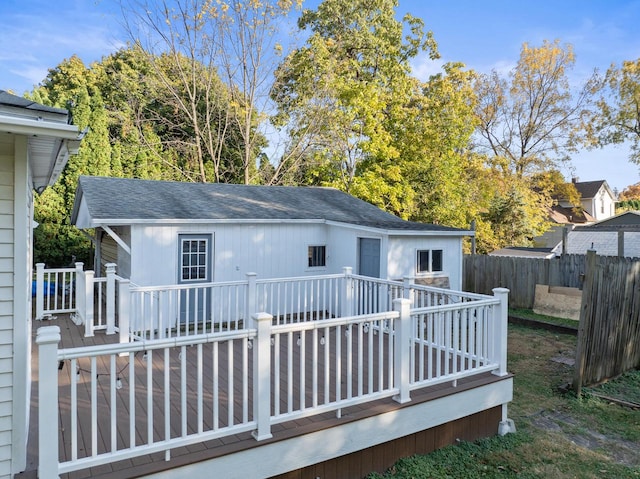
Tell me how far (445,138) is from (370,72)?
543cm

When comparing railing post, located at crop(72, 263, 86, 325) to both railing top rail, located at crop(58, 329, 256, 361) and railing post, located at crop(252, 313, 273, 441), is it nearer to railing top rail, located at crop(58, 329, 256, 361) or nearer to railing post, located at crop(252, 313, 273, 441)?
railing top rail, located at crop(58, 329, 256, 361)

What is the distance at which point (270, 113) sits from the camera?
18688 millimetres

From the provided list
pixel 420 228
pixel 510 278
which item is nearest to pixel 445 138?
pixel 510 278

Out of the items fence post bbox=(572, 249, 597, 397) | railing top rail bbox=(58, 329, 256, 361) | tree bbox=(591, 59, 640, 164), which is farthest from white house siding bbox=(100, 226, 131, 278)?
tree bbox=(591, 59, 640, 164)

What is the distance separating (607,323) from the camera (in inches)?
252

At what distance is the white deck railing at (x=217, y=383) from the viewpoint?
264cm

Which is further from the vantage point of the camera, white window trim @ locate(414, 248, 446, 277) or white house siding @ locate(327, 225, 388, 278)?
white window trim @ locate(414, 248, 446, 277)

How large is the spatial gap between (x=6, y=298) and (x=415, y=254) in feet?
26.0

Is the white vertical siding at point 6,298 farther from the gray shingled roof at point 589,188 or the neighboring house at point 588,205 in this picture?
the gray shingled roof at point 589,188

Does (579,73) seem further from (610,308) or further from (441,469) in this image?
(441,469)

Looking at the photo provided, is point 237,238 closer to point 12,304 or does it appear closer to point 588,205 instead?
point 12,304

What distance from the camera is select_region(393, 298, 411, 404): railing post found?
398cm

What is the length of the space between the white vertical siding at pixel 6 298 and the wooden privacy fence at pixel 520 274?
37.9 ft

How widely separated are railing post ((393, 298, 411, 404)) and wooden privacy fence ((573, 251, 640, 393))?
3.47m
